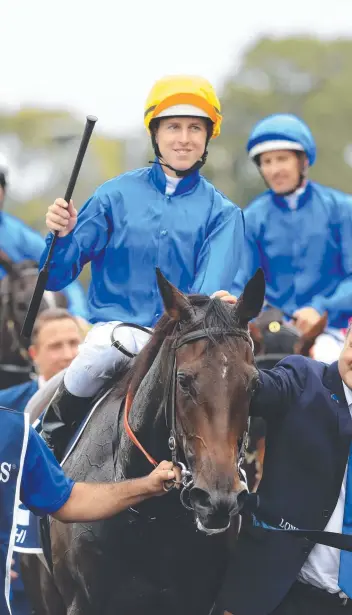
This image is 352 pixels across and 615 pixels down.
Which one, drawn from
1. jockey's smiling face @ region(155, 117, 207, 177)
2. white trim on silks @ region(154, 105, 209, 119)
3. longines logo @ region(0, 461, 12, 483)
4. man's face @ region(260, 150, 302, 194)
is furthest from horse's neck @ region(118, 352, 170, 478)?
man's face @ region(260, 150, 302, 194)

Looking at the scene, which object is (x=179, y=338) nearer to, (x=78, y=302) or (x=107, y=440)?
(x=107, y=440)

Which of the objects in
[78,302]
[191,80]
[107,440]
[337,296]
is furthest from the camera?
[78,302]

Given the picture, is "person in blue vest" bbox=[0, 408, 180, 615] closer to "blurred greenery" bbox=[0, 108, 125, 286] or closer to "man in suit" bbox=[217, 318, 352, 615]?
"man in suit" bbox=[217, 318, 352, 615]

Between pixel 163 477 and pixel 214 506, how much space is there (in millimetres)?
334

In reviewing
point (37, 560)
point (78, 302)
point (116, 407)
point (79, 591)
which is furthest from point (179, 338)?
A: point (78, 302)

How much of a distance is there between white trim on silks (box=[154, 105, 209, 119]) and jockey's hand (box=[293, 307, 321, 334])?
7.10 ft

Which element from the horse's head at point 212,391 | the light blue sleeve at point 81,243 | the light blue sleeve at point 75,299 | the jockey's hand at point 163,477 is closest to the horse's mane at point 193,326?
the horse's head at point 212,391

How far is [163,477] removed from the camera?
14.4 feet

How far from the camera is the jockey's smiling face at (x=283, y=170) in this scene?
7.72m

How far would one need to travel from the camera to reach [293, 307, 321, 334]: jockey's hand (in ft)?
24.3

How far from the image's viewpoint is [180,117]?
5.52m

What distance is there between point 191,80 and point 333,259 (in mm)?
2566

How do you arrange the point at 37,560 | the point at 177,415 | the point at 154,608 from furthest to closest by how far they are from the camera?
the point at 37,560 → the point at 154,608 → the point at 177,415

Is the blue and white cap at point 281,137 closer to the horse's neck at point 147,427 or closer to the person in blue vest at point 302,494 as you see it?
the person in blue vest at point 302,494
